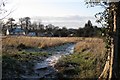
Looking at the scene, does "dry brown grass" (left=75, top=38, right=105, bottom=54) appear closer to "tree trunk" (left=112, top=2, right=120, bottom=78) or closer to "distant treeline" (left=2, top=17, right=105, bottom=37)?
"tree trunk" (left=112, top=2, right=120, bottom=78)

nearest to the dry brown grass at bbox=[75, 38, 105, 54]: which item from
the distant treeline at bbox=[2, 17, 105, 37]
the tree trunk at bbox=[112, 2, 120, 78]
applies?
the tree trunk at bbox=[112, 2, 120, 78]

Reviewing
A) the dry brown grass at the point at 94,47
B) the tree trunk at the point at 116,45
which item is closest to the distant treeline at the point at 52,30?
the dry brown grass at the point at 94,47

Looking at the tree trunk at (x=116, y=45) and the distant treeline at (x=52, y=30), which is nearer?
the tree trunk at (x=116, y=45)

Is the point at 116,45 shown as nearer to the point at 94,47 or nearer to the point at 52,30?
the point at 94,47

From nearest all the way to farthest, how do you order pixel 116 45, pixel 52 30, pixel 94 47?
1. pixel 116 45
2. pixel 94 47
3. pixel 52 30

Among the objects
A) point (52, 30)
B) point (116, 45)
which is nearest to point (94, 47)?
point (116, 45)

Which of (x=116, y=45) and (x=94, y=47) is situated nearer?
(x=116, y=45)

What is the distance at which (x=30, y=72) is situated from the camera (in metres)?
16.1

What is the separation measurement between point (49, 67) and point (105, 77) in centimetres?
622

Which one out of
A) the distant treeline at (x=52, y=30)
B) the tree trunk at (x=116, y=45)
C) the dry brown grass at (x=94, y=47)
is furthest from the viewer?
the distant treeline at (x=52, y=30)

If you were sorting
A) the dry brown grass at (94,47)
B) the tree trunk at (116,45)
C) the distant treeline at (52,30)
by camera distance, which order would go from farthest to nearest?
the distant treeline at (52,30)
the dry brown grass at (94,47)
the tree trunk at (116,45)

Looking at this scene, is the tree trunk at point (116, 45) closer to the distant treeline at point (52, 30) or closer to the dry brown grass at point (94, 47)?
the dry brown grass at point (94, 47)

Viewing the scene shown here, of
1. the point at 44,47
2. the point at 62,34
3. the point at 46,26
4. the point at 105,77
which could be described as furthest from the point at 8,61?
the point at 46,26

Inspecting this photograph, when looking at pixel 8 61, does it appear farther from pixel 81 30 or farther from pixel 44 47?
pixel 81 30
